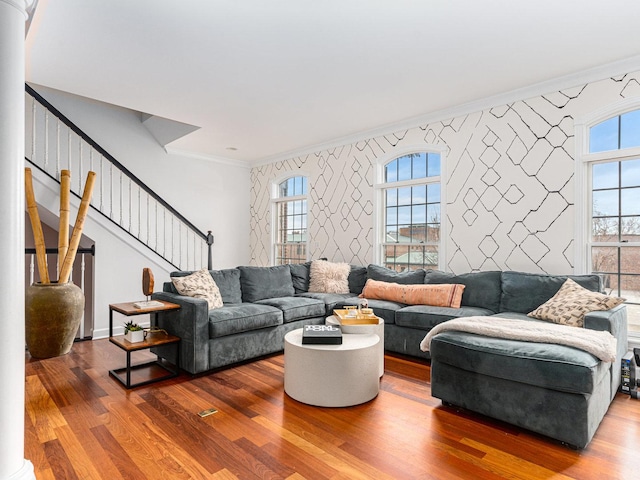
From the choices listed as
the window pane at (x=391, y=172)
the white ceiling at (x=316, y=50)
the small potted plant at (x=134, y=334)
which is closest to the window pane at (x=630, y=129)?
the white ceiling at (x=316, y=50)

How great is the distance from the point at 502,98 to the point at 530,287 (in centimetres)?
200

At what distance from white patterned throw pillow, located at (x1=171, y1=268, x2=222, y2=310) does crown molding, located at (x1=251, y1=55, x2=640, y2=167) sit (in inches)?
118

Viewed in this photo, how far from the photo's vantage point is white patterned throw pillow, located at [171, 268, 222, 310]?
3.57m

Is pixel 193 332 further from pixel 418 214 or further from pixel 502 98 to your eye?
pixel 502 98

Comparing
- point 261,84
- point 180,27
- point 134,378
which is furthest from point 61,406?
point 261,84

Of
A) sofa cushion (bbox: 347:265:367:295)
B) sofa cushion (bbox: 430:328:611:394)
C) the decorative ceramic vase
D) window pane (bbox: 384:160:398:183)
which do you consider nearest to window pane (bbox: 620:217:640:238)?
sofa cushion (bbox: 430:328:611:394)

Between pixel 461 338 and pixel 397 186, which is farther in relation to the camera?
pixel 397 186

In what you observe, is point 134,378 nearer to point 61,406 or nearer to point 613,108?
point 61,406

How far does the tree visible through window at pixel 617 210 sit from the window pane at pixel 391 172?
2.20m

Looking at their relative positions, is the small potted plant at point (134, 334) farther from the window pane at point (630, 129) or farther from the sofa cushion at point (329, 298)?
the window pane at point (630, 129)

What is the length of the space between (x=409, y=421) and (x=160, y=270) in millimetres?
3920

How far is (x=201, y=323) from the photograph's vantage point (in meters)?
3.22

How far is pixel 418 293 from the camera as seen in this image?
4.00 metres

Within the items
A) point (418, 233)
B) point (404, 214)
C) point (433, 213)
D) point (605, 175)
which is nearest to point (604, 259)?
point (605, 175)
